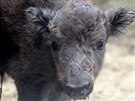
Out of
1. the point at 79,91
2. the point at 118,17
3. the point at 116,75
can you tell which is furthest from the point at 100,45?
the point at 116,75

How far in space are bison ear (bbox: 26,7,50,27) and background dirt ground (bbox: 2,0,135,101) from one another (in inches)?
66.2

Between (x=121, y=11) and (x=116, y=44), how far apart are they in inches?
238

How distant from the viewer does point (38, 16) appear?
8.37m

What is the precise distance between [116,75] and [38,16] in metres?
4.94

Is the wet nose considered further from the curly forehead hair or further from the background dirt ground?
the background dirt ground

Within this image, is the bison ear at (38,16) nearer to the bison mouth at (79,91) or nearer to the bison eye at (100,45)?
the bison eye at (100,45)

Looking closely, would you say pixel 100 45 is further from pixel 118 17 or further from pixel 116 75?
pixel 116 75

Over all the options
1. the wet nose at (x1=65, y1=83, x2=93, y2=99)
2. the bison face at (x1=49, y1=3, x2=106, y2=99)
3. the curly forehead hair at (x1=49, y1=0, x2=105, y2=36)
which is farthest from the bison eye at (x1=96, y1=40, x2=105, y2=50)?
the wet nose at (x1=65, y1=83, x2=93, y2=99)

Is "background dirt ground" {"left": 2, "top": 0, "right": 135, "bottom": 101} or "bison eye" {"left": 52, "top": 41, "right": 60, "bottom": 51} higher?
"bison eye" {"left": 52, "top": 41, "right": 60, "bottom": 51}

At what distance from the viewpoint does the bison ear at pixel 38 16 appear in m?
8.35

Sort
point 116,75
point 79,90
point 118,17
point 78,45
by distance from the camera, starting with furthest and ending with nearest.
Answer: point 116,75, point 118,17, point 78,45, point 79,90

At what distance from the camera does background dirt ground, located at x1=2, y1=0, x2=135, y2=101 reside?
10.9 meters

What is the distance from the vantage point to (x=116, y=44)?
1462 cm

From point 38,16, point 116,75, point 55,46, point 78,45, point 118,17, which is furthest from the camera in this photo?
point 116,75
